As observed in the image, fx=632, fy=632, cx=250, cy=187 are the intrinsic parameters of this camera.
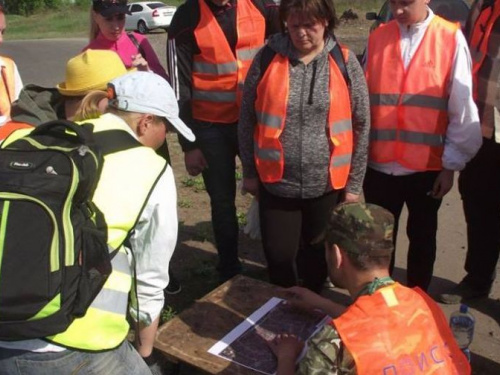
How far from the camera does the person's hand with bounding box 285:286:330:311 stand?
2969 mm

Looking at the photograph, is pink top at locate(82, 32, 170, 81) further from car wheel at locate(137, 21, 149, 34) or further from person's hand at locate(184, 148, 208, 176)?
car wheel at locate(137, 21, 149, 34)

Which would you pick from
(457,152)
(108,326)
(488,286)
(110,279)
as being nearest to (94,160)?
(110,279)

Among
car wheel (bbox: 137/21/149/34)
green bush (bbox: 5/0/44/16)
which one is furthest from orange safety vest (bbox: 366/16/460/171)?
green bush (bbox: 5/0/44/16)

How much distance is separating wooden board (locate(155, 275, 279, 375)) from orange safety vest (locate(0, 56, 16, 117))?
5.21 ft

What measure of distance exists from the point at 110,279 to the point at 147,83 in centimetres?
75

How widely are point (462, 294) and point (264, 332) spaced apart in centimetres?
181

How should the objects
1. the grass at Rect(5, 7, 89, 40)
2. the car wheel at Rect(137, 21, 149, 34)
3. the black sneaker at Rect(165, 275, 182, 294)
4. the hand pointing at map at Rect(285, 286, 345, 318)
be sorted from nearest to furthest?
1. the hand pointing at map at Rect(285, 286, 345, 318)
2. the black sneaker at Rect(165, 275, 182, 294)
3. the car wheel at Rect(137, 21, 149, 34)
4. the grass at Rect(5, 7, 89, 40)

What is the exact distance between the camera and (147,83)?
238 cm

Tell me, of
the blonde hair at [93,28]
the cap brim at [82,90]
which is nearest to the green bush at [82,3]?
the blonde hair at [93,28]

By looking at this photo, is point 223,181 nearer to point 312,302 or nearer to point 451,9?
point 312,302

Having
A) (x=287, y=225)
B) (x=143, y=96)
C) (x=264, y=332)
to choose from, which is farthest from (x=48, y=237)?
(x=287, y=225)

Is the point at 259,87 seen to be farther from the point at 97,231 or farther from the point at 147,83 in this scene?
the point at 97,231

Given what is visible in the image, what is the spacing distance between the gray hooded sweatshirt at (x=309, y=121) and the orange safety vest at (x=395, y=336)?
3.84ft

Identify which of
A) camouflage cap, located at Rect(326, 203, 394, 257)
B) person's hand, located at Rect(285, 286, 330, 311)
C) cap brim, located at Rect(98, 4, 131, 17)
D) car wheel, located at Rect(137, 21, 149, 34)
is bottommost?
car wheel, located at Rect(137, 21, 149, 34)
